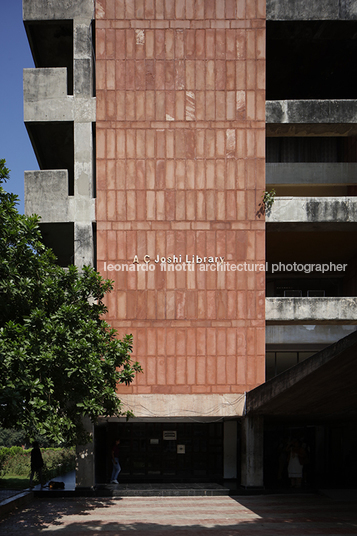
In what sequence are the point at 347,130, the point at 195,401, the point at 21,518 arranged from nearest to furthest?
the point at 21,518 → the point at 195,401 → the point at 347,130

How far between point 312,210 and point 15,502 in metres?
14.4

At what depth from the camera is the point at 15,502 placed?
1431cm

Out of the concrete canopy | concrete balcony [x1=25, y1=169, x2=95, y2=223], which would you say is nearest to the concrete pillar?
the concrete canopy

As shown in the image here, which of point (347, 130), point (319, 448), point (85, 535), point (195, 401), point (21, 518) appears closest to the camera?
point (85, 535)

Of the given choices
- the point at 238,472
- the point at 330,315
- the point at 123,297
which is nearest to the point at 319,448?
the point at 238,472

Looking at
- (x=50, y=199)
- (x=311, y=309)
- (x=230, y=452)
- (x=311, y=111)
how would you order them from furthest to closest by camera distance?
(x=230, y=452), (x=311, y=111), (x=50, y=199), (x=311, y=309)

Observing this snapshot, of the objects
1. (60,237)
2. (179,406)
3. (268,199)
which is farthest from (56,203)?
(179,406)

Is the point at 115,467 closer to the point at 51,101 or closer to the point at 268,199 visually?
the point at 268,199

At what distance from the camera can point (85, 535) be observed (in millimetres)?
11586

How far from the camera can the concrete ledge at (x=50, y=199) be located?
58.3 ft

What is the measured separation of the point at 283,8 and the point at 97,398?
628 inches

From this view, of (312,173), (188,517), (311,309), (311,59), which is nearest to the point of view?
(188,517)

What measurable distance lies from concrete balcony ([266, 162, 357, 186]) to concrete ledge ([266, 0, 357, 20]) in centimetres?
610

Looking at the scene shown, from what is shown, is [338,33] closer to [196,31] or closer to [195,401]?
[196,31]
